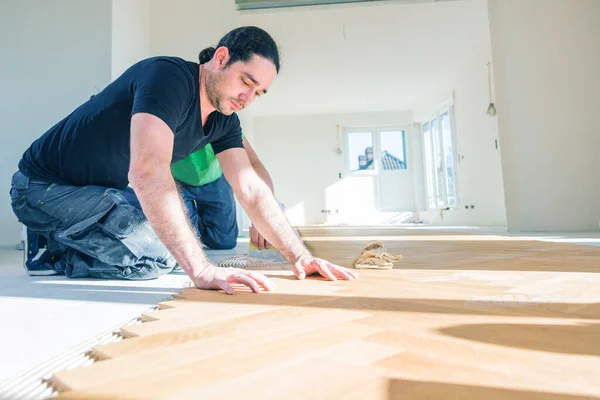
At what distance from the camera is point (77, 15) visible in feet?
12.4

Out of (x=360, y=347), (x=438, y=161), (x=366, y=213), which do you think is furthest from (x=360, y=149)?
(x=360, y=347)

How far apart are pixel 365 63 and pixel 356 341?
267 inches

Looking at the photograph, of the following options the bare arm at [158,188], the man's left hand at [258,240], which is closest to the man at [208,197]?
the man's left hand at [258,240]

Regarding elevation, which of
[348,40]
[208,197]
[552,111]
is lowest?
[208,197]

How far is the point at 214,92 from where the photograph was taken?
4.59 ft

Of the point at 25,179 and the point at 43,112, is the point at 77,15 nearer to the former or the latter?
the point at 43,112

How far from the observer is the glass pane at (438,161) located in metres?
8.68

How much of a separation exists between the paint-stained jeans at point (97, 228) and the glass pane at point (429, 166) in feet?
27.3

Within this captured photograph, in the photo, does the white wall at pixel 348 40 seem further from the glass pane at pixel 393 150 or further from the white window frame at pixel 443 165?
the glass pane at pixel 393 150

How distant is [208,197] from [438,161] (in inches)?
273

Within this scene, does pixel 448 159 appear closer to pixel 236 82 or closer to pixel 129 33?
pixel 129 33

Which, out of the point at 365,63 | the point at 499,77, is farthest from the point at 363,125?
the point at 499,77

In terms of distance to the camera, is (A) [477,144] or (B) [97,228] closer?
(B) [97,228]

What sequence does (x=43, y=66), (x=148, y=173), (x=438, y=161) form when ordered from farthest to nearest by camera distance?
1. (x=438, y=161)
2. (x=43, y=66)
3. (x=148, y=173)
